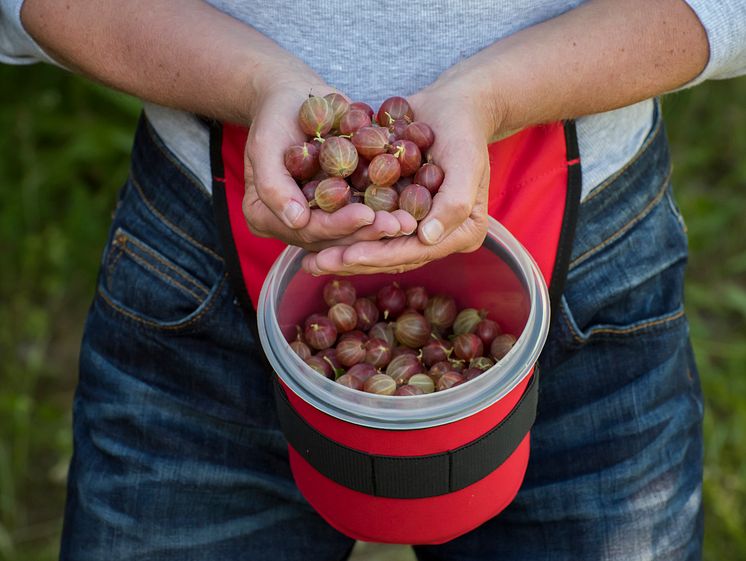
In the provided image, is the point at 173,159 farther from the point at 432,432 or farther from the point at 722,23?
the point at 722,23

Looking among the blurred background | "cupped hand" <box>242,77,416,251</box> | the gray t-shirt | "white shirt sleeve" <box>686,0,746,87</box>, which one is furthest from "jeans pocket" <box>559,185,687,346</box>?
the blurred background

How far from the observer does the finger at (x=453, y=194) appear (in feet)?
3.12

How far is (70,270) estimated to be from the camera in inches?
87.7

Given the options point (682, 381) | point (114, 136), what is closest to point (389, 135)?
point (682, 381)

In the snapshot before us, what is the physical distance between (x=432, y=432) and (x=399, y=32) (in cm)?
49

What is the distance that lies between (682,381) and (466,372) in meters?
0.42

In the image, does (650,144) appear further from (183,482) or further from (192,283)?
(183,482)

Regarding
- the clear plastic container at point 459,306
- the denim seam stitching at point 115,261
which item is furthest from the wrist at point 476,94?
the denim seam stitching at point 115,261

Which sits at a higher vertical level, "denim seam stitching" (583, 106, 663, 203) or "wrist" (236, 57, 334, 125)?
"wrist" (236, 57, 334, 125)

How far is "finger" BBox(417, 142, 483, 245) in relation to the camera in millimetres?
950

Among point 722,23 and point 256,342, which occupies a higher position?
point 722,23

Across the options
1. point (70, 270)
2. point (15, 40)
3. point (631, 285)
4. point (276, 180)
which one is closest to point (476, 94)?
point (276, 180)

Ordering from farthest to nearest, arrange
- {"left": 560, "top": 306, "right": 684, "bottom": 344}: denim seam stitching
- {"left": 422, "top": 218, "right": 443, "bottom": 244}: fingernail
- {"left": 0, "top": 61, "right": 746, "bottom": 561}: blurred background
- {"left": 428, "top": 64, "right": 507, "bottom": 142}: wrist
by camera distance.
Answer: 1. {"left": 0, "top": 61, "right": 746, "bottom": 561}: blurred background
2. {"left": 560, "top": 306, "right": 684, "bottom": 344}: denim seam stitching
3. {"left": 428, "top": 64, "right": 507, "bottom": 142}: wrist
4. {"left": 422, "top": 218, "right": 443, "bottom": 244}: fingernail

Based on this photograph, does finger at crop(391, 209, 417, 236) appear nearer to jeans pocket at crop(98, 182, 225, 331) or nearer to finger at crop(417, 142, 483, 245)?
finger at crop(417, 142, 483, 245)
